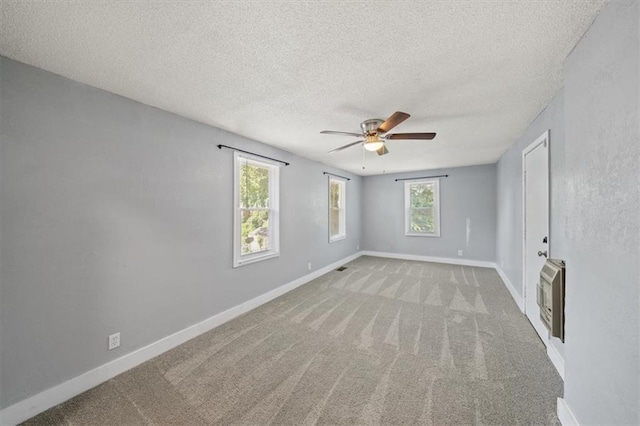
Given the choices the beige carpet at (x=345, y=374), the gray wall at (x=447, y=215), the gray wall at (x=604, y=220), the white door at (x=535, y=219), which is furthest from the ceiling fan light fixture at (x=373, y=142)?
the gray wall at (x=447, y=215)

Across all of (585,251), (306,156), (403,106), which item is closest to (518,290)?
(585,251)

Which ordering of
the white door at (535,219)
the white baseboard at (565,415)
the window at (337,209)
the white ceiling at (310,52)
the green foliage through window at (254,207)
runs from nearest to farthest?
the white ceiling at (310,52), the white baseboard at (565,415), the white door at (535,219), the green foliage through window at (254,207), the window at (337,209)

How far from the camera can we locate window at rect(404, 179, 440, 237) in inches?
244

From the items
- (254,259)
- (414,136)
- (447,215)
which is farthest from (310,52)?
(447,215)

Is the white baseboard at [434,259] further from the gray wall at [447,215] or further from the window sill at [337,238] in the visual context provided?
the window sill at [337,238]

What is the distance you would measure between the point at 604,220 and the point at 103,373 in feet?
11.8

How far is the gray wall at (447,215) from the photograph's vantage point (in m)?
5.60

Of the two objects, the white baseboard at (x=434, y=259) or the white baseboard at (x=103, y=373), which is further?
the white baseboard at (x=434, y=259)

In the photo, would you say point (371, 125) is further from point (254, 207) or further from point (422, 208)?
point (422, 208)

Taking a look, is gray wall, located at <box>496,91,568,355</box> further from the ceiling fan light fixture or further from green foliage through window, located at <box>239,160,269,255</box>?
green foliage through window, located at <box>239,160,269,255</box>

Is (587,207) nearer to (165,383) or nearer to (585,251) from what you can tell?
(585,251)

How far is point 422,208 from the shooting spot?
6418mm

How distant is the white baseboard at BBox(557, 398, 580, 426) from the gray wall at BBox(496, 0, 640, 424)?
36mm

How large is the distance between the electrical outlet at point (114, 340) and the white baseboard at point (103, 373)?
13 centimetres
